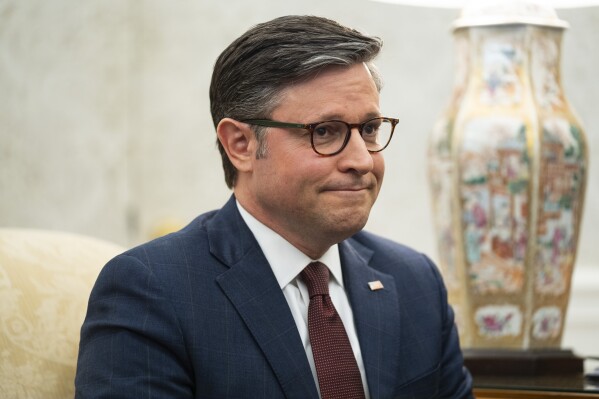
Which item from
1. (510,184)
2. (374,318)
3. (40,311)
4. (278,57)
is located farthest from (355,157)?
(510,184)

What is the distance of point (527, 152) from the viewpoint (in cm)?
248

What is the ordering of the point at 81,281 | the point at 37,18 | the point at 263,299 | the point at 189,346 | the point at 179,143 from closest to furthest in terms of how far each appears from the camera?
the point at 189,346
the point at 263,299
the point at 81,281
the point at 37,18
the point at 179,143

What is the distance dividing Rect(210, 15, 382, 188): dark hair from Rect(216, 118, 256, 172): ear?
0.07 feet

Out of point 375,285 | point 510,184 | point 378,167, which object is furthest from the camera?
point 510,184

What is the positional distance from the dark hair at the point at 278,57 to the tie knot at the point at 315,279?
0.85 ft

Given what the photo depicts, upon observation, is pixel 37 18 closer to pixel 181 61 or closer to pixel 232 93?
pixel 181 61

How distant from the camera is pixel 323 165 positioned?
5.46 feet

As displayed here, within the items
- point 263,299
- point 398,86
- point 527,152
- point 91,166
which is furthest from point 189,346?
point 398,86

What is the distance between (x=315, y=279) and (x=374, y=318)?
0.16 m

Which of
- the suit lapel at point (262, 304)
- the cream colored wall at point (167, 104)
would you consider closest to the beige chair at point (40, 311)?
the suit lapel at point (262, 304)

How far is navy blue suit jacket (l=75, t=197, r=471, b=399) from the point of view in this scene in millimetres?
1521

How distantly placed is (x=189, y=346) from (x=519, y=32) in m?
1.52

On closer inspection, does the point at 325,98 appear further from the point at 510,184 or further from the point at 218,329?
the point at 510,184

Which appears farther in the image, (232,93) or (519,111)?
(519,111)
